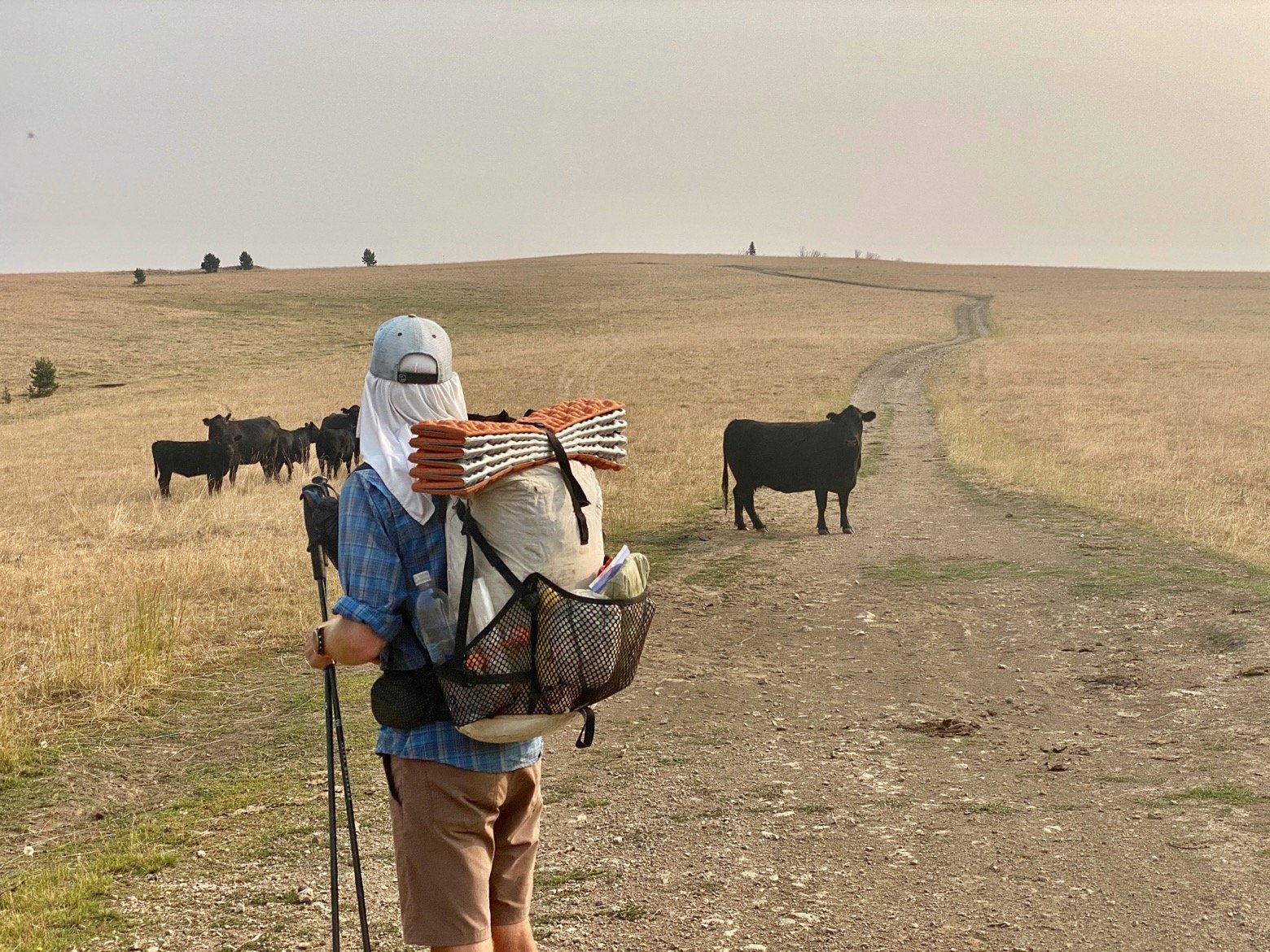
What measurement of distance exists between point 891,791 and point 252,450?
17046 mm

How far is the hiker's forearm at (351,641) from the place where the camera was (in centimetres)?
324

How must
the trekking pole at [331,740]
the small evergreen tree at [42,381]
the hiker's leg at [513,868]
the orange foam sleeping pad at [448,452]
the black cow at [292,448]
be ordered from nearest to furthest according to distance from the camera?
the orange foam sleeping pad at [448,452] < the hiker's leg at [513,868] < the trekking pole at [331,740] < the black cow at [292,448] < the small evergreen tree at [42,381]

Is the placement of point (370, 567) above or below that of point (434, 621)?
above

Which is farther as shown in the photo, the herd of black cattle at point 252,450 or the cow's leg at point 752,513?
the herd of black cattle at point 252,450

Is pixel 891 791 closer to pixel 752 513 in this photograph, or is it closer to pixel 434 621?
pixel 434 621

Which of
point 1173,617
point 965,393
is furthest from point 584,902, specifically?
point 965,393

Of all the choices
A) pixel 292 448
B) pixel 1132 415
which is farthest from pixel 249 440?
pixel 1132 415

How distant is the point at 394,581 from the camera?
3270mm

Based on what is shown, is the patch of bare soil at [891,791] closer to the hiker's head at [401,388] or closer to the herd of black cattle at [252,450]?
the hiker's head at [401,388]

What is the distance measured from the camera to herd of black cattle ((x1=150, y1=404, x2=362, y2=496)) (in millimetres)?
19953

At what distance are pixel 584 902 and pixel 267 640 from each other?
5592mm

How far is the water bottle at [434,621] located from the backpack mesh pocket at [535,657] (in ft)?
0.15

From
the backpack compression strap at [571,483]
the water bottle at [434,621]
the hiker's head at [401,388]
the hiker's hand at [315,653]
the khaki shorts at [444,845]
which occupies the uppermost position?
the hiker's head at [401,388]

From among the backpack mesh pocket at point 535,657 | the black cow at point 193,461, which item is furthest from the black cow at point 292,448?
the backpack mesh pocket at point 535,657
